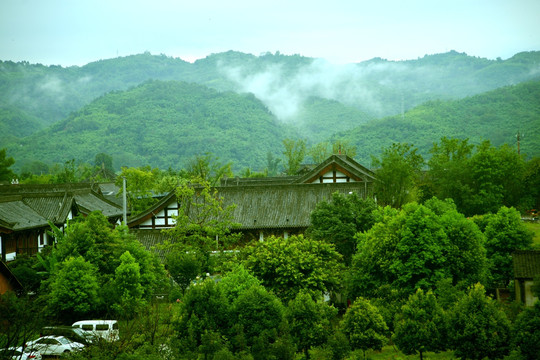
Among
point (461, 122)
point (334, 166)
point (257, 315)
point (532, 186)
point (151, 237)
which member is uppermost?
point (461, 122)

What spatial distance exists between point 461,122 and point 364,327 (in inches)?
5413

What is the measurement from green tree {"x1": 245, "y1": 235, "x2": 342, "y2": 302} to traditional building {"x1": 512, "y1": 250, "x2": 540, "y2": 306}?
7.61 meters

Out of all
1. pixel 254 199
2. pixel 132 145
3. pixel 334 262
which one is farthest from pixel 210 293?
pixel 132 145

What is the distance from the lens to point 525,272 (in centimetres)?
2508

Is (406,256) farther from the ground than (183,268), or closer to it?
farther from the ground

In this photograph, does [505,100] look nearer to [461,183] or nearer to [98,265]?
[461,183]

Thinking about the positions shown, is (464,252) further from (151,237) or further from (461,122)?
(461,122)

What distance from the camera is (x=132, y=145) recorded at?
17762cm

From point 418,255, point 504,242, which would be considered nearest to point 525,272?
point 504,242

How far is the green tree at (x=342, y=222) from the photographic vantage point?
30.3 meters

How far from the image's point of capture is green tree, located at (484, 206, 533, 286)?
28.8 metres

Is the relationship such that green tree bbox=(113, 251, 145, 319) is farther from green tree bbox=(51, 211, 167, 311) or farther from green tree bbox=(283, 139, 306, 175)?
green tree bbox=(283, 139, 306, 175)

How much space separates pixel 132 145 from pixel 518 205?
144 m

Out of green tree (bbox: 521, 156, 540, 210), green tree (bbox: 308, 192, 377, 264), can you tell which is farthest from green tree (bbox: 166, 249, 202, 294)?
green tree (bbox: 521, 156, 540, 210)
